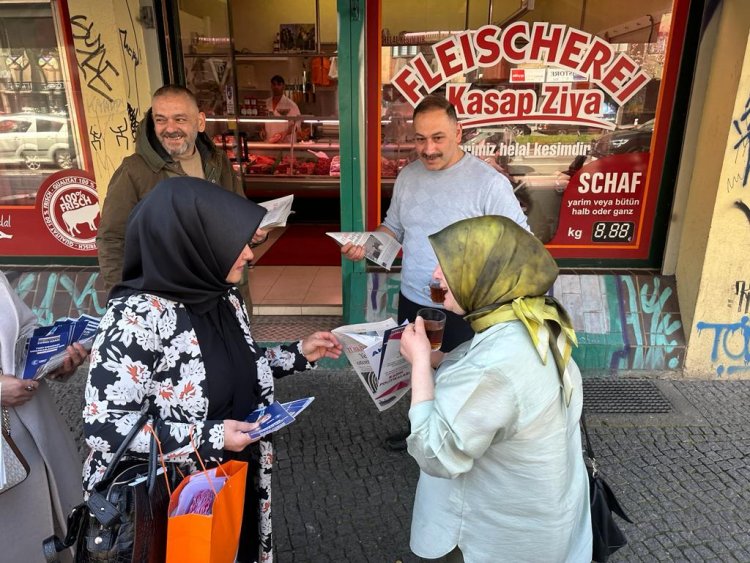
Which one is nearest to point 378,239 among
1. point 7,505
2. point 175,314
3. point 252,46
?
point 175,314

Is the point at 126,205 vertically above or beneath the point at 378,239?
above

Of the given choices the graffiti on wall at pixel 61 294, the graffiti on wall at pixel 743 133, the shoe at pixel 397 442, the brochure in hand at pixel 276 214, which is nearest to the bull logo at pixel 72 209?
the graffiti on wall at pixel 61 294

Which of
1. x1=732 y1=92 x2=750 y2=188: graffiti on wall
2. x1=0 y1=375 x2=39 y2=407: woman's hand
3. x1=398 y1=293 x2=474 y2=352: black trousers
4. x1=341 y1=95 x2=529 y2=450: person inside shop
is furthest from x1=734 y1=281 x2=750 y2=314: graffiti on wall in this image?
x1=0 y1=375 x2=39 y2=407: woman's hand

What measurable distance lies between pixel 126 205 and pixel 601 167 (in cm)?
356

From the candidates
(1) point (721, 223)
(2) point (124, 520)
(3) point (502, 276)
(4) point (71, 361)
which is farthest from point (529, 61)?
(2) point (124, 520)

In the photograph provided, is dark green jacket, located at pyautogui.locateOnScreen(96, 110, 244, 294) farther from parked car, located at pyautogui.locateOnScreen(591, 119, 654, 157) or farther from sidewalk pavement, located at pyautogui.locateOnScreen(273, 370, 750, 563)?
parked car, located at pyautogui.locateOnScreen(591, 119, 654, 157)

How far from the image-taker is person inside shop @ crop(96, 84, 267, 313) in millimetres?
2838

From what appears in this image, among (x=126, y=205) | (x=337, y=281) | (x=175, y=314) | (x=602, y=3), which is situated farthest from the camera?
(x=337, y=281)

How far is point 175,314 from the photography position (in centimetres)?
162

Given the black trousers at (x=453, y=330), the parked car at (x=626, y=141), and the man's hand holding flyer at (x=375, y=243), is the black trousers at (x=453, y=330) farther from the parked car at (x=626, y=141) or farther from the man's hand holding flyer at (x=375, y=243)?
the parked car at (x=626, y=141)

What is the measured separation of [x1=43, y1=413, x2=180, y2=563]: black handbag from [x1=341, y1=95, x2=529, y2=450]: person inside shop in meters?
1.69

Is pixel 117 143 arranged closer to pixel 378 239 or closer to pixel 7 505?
pixel 378 239

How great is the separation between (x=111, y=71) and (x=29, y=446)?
125 inches

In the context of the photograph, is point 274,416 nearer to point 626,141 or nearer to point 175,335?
point 175,335
